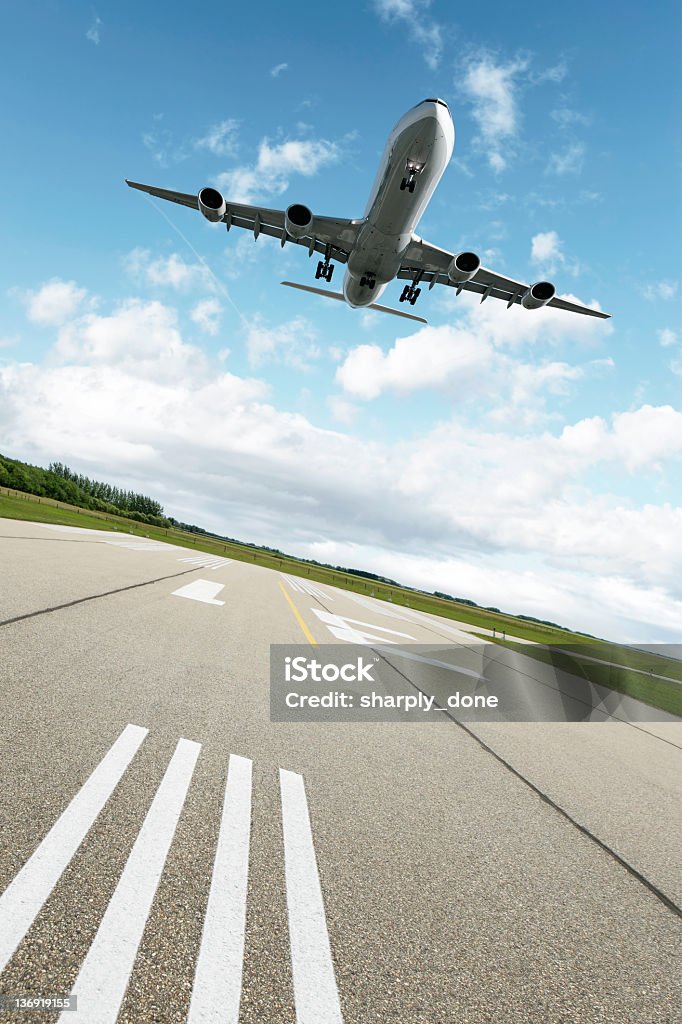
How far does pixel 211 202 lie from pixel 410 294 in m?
13.0

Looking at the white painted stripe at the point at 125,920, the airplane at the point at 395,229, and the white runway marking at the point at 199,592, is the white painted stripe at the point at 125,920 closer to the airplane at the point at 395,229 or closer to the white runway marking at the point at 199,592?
the white runway marking at the point at 199,592

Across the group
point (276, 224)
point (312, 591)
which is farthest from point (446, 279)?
point (312, 591)

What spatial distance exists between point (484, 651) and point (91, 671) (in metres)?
13.6

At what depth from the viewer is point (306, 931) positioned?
2.43 m

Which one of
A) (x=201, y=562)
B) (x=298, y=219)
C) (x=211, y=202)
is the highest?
(x=298, y=219)

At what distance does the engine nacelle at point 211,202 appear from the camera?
742 inches

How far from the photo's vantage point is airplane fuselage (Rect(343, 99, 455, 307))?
1631 centimetres

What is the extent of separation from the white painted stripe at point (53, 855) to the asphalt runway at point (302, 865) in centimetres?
1

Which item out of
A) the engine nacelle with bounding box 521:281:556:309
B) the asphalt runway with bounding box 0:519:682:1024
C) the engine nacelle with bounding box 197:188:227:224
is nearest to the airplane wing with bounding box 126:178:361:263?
the engine nacelle with bounding box 197:188:227:224

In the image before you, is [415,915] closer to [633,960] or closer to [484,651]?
[633,960]

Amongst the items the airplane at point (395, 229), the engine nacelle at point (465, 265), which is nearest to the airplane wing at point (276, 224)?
the airplane at point (395, 229)

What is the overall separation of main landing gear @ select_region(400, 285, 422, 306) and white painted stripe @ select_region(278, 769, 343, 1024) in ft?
94.7

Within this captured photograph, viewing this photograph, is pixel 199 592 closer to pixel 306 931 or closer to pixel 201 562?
pixel 306 931

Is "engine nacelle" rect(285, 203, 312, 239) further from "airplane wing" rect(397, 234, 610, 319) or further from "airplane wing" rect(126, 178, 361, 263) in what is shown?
"airplane wing" rect(397, 234, 610, 319)
